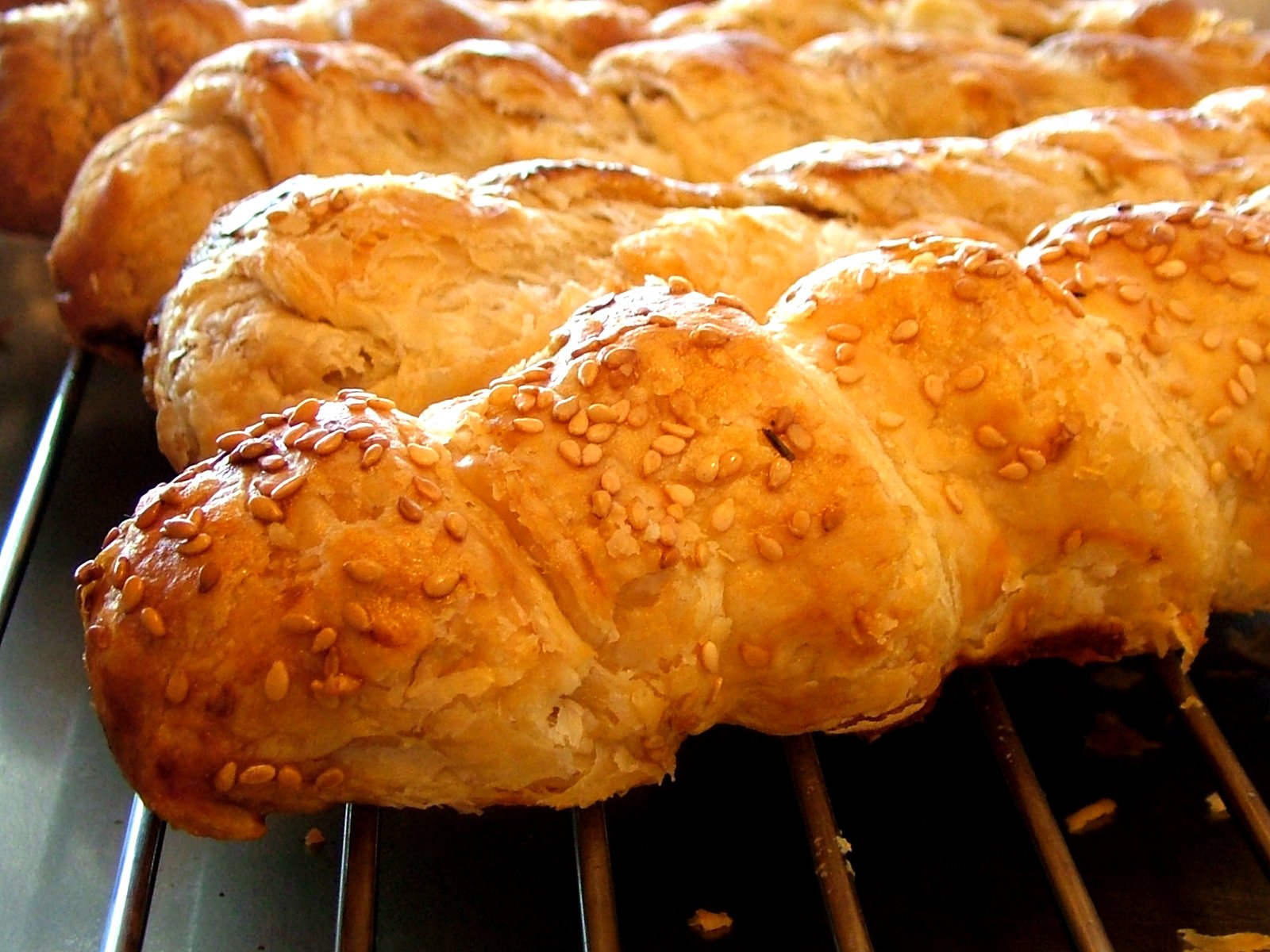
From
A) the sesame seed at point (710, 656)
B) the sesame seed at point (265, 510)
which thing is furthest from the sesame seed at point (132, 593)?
the sesame seed at point (710, 656)

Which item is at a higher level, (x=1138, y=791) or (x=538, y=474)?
(x=538, y=474)

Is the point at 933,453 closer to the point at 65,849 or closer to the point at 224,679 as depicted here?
the point at 224,679

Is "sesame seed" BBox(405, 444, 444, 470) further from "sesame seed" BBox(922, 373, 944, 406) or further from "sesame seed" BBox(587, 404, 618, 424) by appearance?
"sesame seed" BBox(922, 373, 944, 406)

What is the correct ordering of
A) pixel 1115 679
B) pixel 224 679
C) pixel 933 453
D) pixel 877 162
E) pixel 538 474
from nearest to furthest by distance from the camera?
pixel 224 679 → pixel 538 474 → pixel 933 453 → pixel 1115 679 → pixel 877 162

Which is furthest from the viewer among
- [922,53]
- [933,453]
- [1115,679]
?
[922,53]

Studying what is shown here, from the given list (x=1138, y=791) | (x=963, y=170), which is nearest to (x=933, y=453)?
(x=1138, y=791)

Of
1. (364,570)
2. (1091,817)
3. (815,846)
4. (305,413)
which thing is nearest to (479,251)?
(305,413)

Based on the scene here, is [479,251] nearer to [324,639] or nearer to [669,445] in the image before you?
[669,445]
